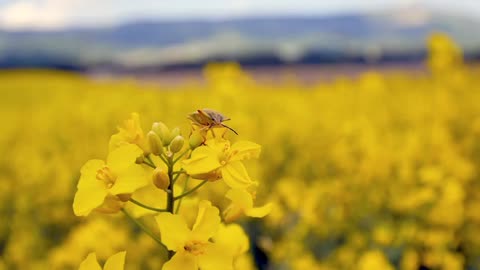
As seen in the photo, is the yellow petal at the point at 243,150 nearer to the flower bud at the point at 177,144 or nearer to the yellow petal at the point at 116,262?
the flower bud at the point at 177,144

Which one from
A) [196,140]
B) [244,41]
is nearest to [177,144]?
[196,140]

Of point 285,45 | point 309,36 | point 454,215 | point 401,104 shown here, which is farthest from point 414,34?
point 454,215

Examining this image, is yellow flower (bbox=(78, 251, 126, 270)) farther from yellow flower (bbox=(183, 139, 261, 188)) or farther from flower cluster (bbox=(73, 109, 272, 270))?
yellow flower (bbox=(183, 139, 261, 188))

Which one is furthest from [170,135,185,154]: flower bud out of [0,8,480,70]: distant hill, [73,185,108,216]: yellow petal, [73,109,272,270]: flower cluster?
[0,8,480,70]: distant hill

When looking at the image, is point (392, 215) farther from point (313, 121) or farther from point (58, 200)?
Answer: point (313, 121)

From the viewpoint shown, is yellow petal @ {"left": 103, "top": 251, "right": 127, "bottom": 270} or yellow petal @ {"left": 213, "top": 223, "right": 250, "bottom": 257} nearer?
yellow petal @ {"left": 103, "top": 251, "right": 127, "bottom": 270}

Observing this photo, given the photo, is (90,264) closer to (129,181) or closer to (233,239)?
(129,181)

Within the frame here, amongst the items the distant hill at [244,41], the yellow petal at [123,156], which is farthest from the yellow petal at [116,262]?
the distant hill at [244,41]
